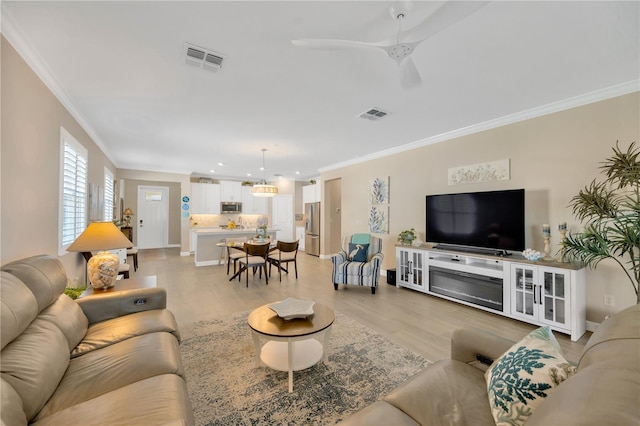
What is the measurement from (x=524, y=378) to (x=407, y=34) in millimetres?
1804

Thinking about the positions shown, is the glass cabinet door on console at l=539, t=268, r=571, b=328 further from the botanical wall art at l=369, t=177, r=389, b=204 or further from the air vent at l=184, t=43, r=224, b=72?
the air vent at l=184, t=43, r=224, b=72

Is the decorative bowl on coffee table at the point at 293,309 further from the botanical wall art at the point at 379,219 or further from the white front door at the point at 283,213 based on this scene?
the white front door at the point at 283,213

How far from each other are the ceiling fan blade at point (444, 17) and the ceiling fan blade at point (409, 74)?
10.7 inches

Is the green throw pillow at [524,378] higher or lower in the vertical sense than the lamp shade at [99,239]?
lower

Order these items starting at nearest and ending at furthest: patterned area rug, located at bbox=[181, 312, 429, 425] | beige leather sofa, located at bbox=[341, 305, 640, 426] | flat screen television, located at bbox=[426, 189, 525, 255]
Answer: beige leather sofa, located at bbox=[341, 305, 640, 426]
patterned area rug, located at bbox=[181, 312, 429, 425]
flat screen television, located at bbox=[426, 189, 525, 255]

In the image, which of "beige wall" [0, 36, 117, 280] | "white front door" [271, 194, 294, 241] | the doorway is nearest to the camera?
"beige wall" [0, 36, 117, 280]

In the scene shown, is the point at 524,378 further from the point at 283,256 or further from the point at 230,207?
the point at 230,207

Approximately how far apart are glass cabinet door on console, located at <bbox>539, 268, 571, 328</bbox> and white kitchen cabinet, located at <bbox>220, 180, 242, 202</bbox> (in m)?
8.03

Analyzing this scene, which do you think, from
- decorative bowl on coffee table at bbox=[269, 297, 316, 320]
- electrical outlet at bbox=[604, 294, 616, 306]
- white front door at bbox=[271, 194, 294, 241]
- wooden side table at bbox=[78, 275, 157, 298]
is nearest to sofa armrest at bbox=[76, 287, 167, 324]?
wooden side table at bbox=[78, 275, 157, 298]

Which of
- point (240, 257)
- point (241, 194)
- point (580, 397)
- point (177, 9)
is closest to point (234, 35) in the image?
point (177, 9)

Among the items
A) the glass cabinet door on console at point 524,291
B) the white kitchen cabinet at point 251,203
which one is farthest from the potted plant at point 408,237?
the white kitchen cabinet at point 251,203

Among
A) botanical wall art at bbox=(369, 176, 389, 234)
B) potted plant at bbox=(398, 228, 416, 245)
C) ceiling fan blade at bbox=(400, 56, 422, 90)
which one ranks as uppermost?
ceiling fan blade at bbox=(400, 56, 422, 90)

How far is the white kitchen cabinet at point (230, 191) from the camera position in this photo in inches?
336

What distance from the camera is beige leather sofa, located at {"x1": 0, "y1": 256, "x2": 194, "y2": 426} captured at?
3.51 feet
